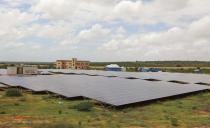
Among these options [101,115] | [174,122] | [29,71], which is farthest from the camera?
[29,71]

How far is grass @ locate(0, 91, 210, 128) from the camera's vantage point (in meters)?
20.0

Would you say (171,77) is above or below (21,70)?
below

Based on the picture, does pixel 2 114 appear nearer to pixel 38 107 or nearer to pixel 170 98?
pixel 38 107

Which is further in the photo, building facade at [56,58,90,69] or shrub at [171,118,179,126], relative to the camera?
building facade at [56,58,90,69]

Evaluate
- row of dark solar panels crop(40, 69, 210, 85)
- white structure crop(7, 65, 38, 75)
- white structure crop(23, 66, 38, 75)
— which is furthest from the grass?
white structure crop(23, 66, 38, 75)

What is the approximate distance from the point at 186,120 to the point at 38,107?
41.0 feet

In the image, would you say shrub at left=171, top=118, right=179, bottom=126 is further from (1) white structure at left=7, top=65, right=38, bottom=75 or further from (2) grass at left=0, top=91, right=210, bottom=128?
(1) white structure at left=7, top=65, right=38, bottom=75

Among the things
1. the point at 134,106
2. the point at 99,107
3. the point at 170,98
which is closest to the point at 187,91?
the point at 170,98

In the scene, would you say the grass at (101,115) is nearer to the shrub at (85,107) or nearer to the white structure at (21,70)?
the shrub at (85,107)

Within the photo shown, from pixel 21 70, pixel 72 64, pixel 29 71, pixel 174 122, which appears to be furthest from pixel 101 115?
pixel 72 64

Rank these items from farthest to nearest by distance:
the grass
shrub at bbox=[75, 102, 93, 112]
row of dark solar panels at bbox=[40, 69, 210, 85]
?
row of dark solar panels at bbox=[40, 69, 210, 85], shrub at bbox=[75, 102, 93, 112], the grass

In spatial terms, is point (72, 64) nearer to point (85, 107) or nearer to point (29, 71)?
point (29, 71)

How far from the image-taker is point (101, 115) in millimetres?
22797

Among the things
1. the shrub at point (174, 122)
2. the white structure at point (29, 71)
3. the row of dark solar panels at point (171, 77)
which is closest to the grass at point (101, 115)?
the shrub at point (174, 122)
